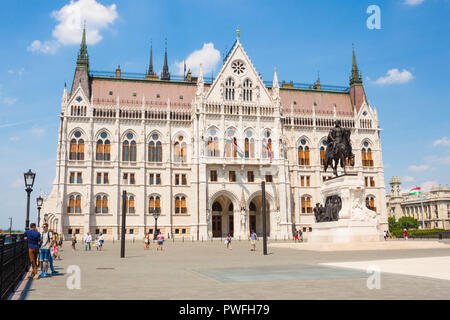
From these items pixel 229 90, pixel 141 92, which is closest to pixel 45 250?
pixel 229 90

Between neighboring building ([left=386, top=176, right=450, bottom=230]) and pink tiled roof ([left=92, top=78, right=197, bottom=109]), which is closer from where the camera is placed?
pink tiled roof ([left=92, top=78, right=197, bottom=109])

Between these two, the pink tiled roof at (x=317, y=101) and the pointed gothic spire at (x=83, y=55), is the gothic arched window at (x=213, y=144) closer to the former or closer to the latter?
the pink tiled roof at (x=317, y=101)

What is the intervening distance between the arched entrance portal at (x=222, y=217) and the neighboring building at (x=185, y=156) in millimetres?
155

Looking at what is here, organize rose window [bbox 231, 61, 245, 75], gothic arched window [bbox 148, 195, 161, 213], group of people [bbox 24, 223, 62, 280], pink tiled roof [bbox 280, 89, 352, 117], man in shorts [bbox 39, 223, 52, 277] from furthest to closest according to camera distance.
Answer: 1. pink tiled roof [bbox 280, 89, 352, 117]
2. rose window [bbox 231, 61, 245, 75]
3. gothic arched window [bbox 148, 195, 161, 213]
4. man in shorts [bbox 39, 223, 52, 277]
5. group of people [bbox 24, 223, 62, 280]

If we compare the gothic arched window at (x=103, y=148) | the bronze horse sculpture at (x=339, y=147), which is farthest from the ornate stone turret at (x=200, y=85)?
the bronze horse sculpture at (x=339, y=147)

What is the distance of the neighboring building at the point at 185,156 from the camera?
59.2 meters

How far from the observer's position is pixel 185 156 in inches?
2507

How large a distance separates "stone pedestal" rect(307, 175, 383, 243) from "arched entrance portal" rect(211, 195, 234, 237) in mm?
32806

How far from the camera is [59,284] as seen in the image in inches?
480

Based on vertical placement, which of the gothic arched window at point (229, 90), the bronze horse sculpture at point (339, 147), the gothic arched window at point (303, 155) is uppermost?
the gothic arched window at point (229, 90)

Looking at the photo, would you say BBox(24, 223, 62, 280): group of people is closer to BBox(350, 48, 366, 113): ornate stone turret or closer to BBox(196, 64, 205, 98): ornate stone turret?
BBox(196, 64, 205, 98): ornate stone turret

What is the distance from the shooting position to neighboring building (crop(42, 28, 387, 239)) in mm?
59219

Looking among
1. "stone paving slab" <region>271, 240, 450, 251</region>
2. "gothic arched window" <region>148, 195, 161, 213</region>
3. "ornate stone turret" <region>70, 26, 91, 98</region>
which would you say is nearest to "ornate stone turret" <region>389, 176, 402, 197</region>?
"gothic arched window" <region>148, 195, 161, 213</region>
